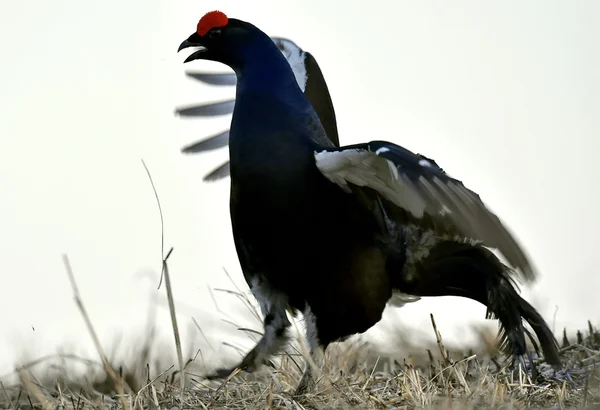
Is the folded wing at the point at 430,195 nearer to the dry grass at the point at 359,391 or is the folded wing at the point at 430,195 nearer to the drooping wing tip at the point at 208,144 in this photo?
the dry grass at the point at 359,391

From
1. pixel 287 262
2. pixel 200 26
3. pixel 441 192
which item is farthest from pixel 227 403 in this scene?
pixel 200 26

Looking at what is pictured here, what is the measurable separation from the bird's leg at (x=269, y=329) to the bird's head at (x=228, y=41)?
1056mm

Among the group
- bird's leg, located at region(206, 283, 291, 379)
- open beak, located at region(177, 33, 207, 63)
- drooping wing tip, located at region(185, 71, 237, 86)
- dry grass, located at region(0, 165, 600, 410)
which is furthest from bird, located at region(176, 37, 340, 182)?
bird's leg, located at region(206, 283, 291, 379)

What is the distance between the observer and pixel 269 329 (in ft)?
11.6

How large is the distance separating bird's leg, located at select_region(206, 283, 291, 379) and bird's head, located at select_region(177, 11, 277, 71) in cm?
106

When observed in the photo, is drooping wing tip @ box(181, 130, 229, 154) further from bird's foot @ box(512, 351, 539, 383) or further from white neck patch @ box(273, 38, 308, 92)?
bird's foot @ box(512, 351, 539, 383)

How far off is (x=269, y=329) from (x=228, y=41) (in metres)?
1.31

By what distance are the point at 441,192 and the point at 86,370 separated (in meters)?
2.26

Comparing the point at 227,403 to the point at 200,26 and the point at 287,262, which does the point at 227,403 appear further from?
the point at 200,26

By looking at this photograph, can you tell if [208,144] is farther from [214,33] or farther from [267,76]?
[267,76]

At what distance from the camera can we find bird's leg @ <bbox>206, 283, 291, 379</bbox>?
3.52m

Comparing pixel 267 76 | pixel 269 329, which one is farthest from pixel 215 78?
pixel 269 329

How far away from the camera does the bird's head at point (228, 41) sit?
12.6 feet

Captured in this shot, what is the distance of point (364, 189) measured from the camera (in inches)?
133
